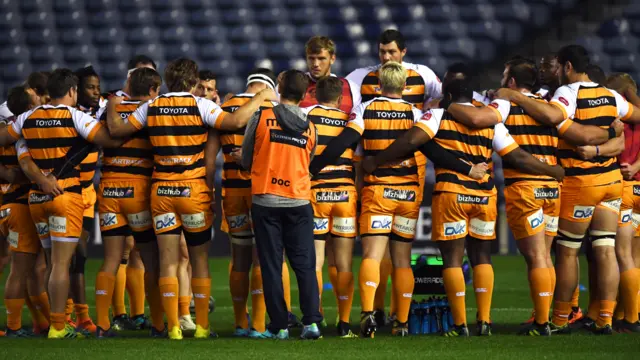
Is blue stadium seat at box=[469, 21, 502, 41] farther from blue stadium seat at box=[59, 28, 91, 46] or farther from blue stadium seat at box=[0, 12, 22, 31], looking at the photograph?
blue stadium seat at box=[0, 12, 22, 31]

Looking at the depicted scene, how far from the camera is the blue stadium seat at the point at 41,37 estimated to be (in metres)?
17.4

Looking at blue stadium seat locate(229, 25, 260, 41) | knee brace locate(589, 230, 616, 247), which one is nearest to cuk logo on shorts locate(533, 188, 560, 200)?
knee brace locate(589, 230, 616, 247)

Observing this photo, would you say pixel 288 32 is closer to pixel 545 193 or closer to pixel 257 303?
pixel 257 303

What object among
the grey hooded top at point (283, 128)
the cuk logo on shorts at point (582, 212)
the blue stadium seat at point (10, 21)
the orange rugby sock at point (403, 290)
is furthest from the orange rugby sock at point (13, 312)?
the blue stadium seat at point (10, 21)

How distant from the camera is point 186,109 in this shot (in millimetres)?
6844

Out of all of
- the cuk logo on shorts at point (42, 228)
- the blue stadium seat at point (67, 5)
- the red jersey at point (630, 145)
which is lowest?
the cuk logo on shorts at point (42, 228)

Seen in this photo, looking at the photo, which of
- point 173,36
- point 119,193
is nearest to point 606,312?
point 119,193

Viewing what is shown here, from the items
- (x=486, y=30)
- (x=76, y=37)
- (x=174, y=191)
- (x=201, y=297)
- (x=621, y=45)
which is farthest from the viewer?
(x=76, y=37)

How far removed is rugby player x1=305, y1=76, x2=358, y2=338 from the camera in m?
7.13

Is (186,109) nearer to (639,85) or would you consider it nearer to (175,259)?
(175,259)

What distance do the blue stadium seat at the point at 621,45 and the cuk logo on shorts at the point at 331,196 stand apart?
10.6 metres

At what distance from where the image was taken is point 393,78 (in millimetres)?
7039

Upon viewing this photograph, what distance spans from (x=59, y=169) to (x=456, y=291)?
2.77 meters

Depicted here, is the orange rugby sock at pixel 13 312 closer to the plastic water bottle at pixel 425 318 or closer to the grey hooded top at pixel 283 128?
the grey hooded top at pixel 283 128
